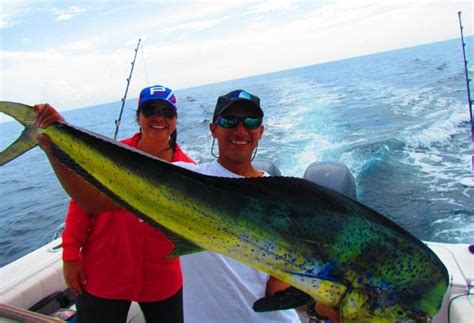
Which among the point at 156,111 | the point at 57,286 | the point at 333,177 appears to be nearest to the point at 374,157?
the point at 333,177

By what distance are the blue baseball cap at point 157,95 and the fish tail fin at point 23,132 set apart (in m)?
1.08

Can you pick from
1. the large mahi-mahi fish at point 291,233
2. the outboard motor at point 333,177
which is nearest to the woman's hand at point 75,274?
the large mahi-mahi fish at point 291,233

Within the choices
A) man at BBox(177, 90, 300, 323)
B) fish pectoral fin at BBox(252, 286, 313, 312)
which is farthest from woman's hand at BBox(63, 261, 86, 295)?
fish pectoral fin at BBox(252, 286, 313, 312)

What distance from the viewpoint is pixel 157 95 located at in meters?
2.52

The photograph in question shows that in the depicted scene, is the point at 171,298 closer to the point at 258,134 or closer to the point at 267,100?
the point at 258,134

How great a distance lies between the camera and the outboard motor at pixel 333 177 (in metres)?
5.39

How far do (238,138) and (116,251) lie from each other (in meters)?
1.11

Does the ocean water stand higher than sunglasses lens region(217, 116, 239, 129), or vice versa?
sunglasses lens region(217, 116, 239, 129)

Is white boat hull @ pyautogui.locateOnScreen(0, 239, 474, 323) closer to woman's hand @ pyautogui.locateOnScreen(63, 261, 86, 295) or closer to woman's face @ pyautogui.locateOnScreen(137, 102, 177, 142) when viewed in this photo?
woman's hand @ pyautogui.locateOnScreen(63, 261, 86, 295)

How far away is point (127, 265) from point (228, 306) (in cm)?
88

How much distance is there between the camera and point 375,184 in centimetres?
844

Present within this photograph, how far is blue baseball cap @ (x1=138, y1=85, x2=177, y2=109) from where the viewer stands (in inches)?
99.0

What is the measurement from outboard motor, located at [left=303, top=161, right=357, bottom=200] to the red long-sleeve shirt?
3.42m

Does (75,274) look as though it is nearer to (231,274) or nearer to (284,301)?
(231,274)
